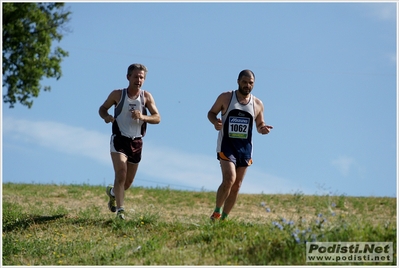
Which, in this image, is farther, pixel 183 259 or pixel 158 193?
pixel 158 193

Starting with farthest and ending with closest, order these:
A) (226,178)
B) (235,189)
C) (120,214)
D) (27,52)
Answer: (27,52) → (120,214) → (235,189) → (226,178)

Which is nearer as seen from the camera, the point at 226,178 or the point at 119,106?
the point at 226,178

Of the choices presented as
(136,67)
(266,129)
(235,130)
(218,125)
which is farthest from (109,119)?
(266,129)

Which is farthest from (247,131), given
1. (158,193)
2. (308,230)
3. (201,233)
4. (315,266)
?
(158,193)

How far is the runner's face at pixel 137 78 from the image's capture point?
9148 mm

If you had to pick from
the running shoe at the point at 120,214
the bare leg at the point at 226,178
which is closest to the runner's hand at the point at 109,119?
the running shoe at the point at 120,214

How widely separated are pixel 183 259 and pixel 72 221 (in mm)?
3205

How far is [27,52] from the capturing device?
24.3m

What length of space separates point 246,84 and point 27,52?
57.1ft

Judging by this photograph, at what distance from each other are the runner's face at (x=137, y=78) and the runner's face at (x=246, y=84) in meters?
1.47

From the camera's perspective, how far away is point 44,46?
24.3 meters

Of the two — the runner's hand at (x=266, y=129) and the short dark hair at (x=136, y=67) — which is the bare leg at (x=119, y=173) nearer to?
the short dark hair at (x=136, y=67)

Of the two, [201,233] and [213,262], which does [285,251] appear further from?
[201,233]

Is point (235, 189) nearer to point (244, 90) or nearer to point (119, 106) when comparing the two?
point (244, 90)
